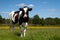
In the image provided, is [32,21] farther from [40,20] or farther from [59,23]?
[59,23]

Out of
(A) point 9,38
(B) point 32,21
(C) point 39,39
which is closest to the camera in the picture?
(A) point 9,38

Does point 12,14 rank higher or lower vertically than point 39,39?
higher

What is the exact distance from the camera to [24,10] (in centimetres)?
1828

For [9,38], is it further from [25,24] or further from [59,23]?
[59,23]

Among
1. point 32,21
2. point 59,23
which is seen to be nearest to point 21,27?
point 32,21

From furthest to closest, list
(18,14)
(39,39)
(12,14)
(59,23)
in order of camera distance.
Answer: (59,23)
(12,14)
(18,14)
(39,39)

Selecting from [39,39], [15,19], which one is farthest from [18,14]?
[39,39]

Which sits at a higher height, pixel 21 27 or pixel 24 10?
pixel 24 10

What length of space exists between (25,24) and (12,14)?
328 cm

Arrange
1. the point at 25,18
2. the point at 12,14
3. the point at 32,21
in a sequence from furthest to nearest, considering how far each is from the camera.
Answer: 1. the point at 32,21
2. the point at 12,14
3. the point at 25,18

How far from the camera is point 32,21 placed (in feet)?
191

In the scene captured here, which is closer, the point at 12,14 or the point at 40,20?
the point at 12,14

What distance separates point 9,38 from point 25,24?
5838 mm

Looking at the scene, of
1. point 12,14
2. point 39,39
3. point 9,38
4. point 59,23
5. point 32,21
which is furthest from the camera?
point 59,23
